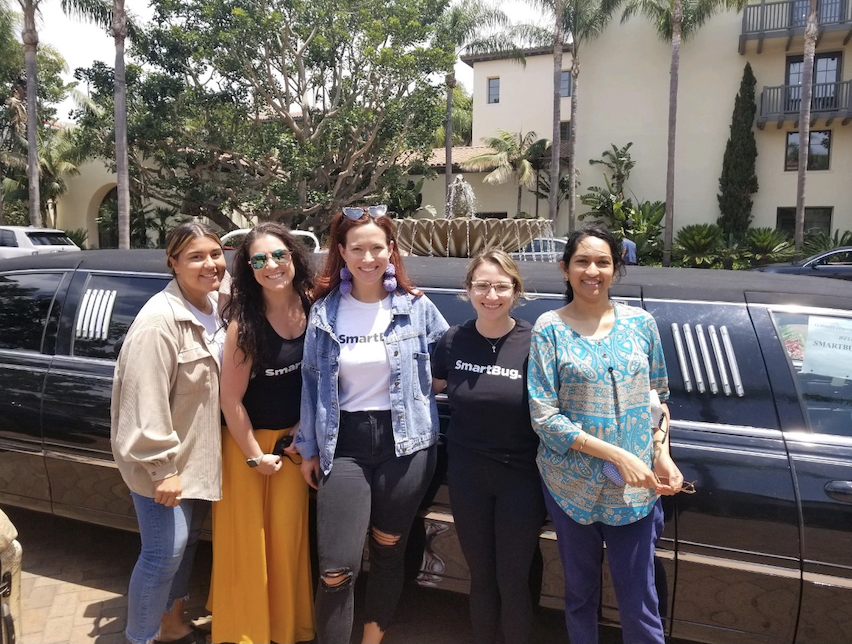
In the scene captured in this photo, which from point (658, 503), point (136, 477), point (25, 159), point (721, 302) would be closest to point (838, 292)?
point (721, 302)

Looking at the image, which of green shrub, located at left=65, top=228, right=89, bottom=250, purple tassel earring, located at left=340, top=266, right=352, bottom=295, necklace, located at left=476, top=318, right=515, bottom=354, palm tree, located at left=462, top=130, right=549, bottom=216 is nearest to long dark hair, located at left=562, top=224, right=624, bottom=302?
necklace, located at left=476, top=318, right=515, bottom=354

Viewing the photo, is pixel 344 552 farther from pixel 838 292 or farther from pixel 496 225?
pixel 496 225

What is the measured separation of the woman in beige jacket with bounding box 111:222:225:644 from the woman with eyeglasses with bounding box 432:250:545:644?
101 cm

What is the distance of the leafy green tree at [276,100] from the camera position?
16.6 meters

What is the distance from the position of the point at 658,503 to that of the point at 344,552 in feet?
3.87

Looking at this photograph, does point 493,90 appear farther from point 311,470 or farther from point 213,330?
point 311,470

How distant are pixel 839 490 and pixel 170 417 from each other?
8.15 ft

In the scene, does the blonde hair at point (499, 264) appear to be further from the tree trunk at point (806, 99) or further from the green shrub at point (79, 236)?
the green shrub at point (79, 236)

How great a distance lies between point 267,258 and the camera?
8.09 ft

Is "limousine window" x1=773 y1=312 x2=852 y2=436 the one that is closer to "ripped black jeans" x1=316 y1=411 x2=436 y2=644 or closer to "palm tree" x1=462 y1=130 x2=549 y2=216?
"ripped black jeans" x1=316 y1=411 x2=436 y2=644

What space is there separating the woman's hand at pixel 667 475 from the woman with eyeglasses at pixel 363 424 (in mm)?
861

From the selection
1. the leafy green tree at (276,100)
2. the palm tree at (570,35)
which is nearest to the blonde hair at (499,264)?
the leafy green tree at (276,100)

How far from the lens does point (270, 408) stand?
2562 millimetres

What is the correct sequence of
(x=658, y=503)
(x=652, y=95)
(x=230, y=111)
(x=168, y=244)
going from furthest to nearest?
(x=652, y=95) → (x=230, y=111) → (x=168, y=244) → (x=658, y=503)
